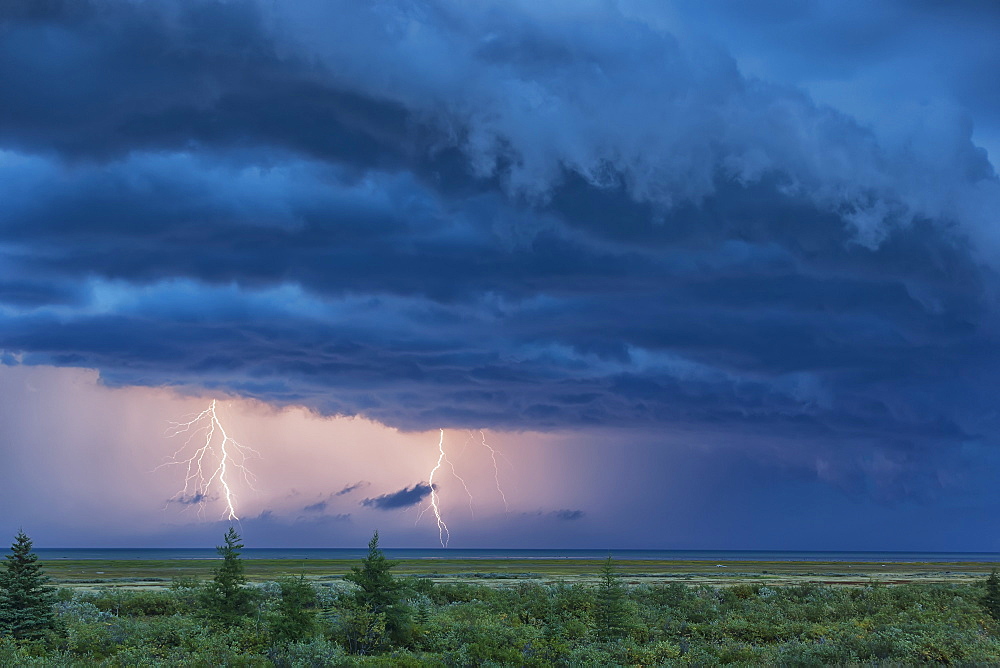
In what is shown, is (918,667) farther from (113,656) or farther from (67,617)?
(67,617)

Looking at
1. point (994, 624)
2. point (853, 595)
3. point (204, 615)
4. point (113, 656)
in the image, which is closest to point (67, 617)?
point (204, 615)

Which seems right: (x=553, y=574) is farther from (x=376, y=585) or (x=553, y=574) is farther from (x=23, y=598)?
(x=23, y=598)

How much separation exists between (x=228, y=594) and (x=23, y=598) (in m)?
6.23

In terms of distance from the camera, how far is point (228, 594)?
27.7m

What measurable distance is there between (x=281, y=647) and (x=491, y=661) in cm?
647

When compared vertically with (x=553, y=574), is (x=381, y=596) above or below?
above

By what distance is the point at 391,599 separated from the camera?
85.4 ft

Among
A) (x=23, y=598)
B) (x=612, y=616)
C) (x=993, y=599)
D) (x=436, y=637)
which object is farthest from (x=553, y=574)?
(x=23, y=598)

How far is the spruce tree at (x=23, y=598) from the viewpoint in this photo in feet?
79.7

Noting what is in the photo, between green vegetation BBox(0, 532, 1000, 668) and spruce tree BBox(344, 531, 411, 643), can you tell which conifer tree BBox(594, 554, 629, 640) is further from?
spruce tree BBox(344, 531, 411, 643)

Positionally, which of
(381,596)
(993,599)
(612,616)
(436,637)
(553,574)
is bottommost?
(553,574)

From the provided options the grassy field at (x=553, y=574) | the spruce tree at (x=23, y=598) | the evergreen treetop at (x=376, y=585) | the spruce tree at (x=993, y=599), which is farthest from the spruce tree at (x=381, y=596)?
the spruce tree at (x=993, y=599)

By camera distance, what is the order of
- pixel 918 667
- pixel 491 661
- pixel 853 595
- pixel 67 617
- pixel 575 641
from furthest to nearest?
pixel 853 595 → pixel 67 617 → pixel 575 641 → pixel 918 667 → pixel 491 661

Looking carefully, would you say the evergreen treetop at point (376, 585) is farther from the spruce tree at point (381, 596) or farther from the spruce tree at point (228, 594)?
the spruce tree at point (228, 594)
